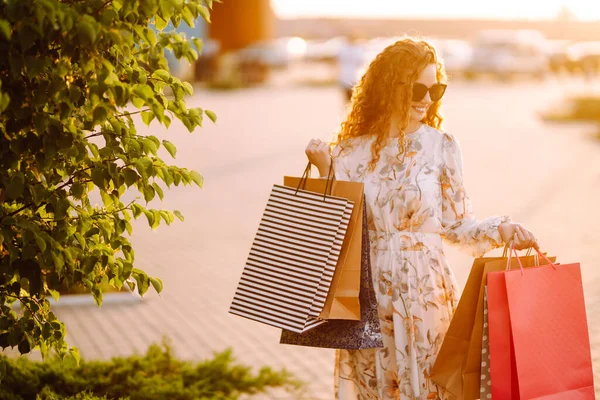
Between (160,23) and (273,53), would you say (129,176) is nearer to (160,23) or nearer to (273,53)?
(160,23)

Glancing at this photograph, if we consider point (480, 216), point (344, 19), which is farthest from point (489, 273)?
point (344, 19)

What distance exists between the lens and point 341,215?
366 cm

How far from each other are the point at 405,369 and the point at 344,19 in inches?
2857

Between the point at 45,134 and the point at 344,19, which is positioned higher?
the point at 344,19

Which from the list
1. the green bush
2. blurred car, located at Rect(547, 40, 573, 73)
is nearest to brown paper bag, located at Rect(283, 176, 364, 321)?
the green bush

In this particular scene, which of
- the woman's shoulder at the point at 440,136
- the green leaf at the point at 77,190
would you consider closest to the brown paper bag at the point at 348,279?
the woman's shoulder at the point at 440,136

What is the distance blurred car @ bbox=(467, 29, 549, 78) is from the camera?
37.9 metres

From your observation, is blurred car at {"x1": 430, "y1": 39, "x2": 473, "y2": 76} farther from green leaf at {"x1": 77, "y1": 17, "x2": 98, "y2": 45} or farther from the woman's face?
green leaf at {"x1": 77, "y1": 17, "x2": 98, "y2": 45}

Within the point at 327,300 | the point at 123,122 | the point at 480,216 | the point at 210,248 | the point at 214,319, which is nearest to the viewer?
the point at 123,122

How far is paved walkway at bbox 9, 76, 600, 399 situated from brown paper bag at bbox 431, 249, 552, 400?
1.95 meters

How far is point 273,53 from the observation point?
3988cm

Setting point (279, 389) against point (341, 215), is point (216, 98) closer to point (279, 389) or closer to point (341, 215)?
point (279, 389)

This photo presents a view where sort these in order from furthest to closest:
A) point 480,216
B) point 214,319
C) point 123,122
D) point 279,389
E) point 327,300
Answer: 1. point 480,216
2. point 214,319
3. point 279,389
4. point 327,300
5. point 123,122

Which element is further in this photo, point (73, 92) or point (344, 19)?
point (344, 19)
